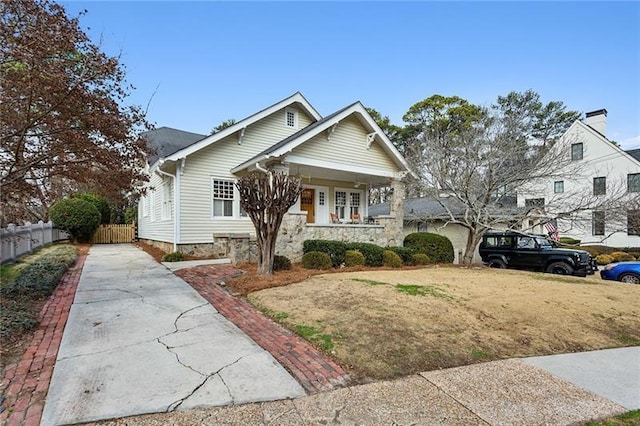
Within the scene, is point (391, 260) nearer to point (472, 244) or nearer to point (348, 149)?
point (472, 244)

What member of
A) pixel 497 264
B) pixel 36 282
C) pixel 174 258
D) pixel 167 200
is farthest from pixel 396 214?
pixel 36 282

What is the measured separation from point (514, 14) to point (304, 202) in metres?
10.5

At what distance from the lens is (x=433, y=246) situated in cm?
1416

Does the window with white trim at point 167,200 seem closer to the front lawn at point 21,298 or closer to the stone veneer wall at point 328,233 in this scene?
the front lawn at point 21,298

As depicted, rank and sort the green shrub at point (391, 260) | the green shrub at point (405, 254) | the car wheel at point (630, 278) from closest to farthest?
the car wheel at point (630, 278), the green shrub at point (391, 260), the green shrub at point (405, 254)

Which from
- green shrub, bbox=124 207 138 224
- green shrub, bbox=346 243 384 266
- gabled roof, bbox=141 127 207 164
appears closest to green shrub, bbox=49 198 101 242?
green shrub, bbox=124 207 138 224

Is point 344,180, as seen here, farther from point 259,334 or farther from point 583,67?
point 259,334

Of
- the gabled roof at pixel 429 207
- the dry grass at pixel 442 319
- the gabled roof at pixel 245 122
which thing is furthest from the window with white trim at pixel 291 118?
the dry grass at pixel 442 319

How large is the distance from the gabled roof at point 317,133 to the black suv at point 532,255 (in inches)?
206

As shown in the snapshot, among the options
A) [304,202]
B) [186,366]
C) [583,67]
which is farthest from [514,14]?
[186,366]

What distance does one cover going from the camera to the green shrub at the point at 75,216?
17.3 metres

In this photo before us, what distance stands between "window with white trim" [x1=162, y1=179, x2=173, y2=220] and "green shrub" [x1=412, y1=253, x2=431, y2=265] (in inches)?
408

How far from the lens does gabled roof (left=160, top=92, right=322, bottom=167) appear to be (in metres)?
12.3

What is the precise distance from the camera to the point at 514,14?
35.0 feet
